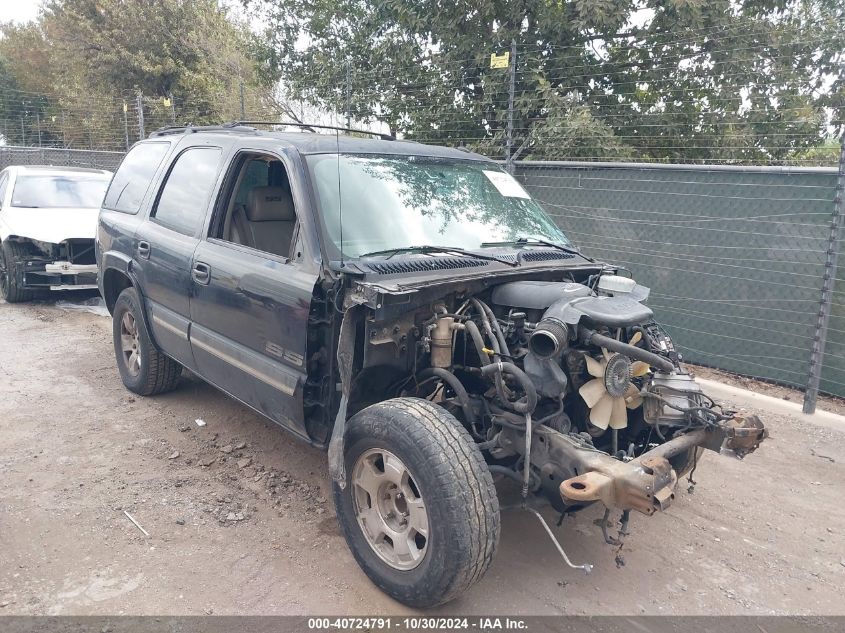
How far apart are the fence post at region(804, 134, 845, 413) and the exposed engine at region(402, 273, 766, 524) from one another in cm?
267

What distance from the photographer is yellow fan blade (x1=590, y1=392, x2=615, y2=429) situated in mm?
3117

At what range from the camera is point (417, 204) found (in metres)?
3.90

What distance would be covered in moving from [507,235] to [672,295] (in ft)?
10.8

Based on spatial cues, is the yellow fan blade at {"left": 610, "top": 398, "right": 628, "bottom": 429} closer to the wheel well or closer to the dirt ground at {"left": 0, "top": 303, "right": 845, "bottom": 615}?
the dirt ground at {"left": 0, "top": 303, "right": 845, "bottom": 615}

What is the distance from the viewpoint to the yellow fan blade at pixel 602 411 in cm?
312

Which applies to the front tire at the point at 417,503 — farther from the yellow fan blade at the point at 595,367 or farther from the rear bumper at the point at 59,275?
the rear bumper at the point at 59,275

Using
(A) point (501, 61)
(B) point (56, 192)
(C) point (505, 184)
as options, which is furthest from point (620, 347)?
(B) point (56, 192)

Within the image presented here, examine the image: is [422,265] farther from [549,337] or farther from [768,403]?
[768,403]

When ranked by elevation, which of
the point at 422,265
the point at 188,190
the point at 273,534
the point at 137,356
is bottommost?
the point at 273,534

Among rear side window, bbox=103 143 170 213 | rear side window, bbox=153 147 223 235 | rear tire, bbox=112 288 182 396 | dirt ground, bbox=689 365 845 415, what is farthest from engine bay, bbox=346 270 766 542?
dirt ground, bbox=689 365 845 415

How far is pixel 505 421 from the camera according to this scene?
312cm

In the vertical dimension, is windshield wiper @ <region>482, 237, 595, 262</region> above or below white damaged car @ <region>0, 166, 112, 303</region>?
above

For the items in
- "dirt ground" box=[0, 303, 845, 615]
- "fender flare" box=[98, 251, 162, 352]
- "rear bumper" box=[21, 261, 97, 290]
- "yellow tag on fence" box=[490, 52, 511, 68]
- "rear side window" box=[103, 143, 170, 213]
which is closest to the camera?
"dirt ground" box=[0, 303, 845, 615]

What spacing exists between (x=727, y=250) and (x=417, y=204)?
3.80 meters
